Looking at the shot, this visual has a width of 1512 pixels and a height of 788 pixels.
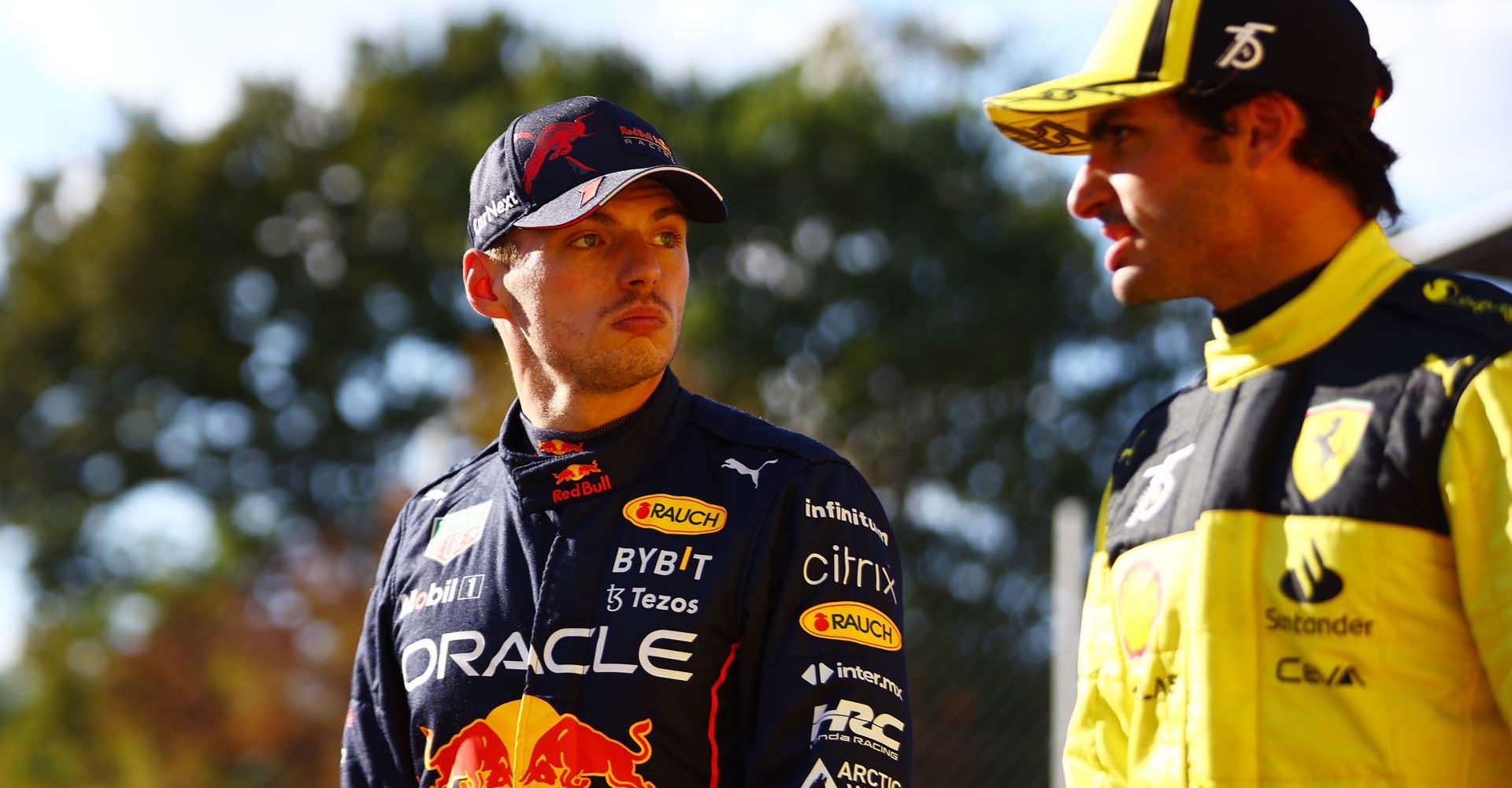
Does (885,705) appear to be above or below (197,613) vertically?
below

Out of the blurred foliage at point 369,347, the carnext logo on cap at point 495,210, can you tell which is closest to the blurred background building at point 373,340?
the blurred foliage at point 369,347

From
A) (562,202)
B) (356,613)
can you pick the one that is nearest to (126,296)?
(356,613)

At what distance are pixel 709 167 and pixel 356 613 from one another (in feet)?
26.6

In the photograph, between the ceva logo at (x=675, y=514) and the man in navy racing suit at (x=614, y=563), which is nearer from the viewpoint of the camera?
the man in navy racing suit at (x=614, y=563)

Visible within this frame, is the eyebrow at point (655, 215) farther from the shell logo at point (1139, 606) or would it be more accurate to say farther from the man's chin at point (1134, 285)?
the shell logo at point (1139, 606)

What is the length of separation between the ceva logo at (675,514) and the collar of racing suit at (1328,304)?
40.1 inches

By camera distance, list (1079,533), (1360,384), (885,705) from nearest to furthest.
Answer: (1360,384), (885,705), (1079,533)

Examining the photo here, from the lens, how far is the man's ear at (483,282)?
3334 mm

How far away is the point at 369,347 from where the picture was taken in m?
26.4

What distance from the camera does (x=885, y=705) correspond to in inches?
108

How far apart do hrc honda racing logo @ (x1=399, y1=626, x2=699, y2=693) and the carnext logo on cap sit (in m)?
0.83

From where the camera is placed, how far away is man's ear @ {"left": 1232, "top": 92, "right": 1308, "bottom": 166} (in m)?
2.23

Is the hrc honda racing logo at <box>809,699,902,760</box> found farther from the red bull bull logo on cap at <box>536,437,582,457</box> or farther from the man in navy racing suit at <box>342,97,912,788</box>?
the red bull bull logo on cap at <box>536,437,582,457</box>

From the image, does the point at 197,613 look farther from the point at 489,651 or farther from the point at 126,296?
the point at 489,651
